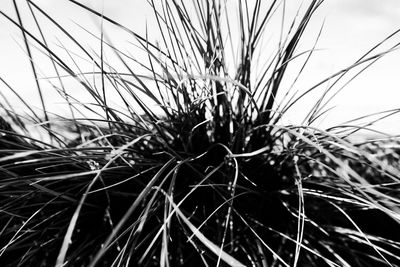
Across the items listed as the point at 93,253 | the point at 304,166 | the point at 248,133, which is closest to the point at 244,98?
the point at 248,133

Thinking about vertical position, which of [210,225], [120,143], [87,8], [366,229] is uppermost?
[87,8]

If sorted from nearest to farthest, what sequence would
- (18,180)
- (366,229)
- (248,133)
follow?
(18,180) → (248,133) → (366,229)

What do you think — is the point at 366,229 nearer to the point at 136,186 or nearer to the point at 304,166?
the point at 304,166

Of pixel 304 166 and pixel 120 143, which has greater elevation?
pixel 120 143

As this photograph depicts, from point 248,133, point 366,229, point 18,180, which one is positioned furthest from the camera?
point 366,229

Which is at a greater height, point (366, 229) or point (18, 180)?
point (18, 180)

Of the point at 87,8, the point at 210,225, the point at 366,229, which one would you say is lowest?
the point at 366,229

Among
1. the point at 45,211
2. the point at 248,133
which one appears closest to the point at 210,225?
the point at 248,133

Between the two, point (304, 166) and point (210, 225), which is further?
point (304, 166)

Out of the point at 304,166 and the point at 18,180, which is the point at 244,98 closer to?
the point at 304,166
